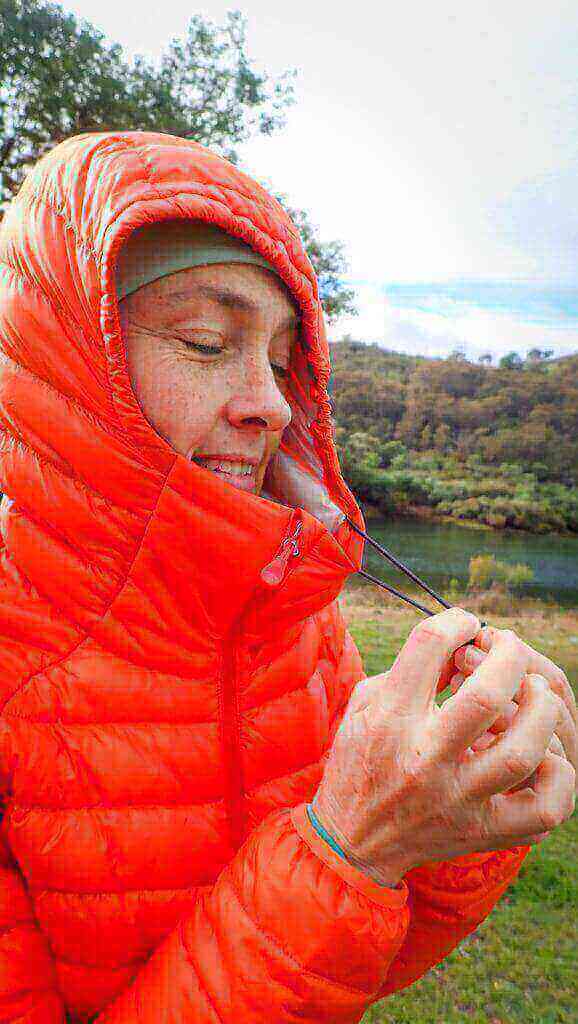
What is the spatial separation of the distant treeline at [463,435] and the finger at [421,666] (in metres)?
17.9

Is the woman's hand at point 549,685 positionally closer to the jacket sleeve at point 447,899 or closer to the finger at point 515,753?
the finger at point 515,753

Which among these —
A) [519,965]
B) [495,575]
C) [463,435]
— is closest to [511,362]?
[463,435]

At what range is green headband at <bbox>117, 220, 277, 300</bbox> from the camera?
98 centimetres

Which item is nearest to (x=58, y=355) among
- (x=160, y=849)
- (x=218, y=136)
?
(x=160, y=849)

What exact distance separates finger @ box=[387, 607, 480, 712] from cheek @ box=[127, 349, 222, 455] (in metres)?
0.48

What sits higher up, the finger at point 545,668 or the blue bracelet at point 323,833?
the finger at point 545,668

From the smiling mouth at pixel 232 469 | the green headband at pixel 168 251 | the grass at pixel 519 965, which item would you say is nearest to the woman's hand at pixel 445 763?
the smiling mouth at pixel 232 469

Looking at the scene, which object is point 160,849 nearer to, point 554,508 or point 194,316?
point 194,316

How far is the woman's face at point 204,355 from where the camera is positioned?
999mm

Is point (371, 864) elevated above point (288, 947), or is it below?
above

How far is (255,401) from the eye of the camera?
102 cm

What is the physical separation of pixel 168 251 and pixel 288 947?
104 centimetres

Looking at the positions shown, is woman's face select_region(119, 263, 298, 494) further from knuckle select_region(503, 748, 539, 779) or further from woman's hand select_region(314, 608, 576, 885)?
knuckle select_region(503, 748, 539, 779)

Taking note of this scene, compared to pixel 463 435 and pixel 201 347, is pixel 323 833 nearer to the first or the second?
pixel 201 347
